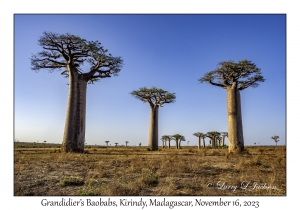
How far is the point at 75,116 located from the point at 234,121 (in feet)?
26.0

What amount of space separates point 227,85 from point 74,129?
27.1ft

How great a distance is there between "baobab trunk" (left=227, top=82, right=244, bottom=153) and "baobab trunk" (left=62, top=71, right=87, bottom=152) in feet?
24.4

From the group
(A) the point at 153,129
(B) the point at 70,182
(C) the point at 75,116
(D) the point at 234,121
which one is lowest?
(A) the point at 153,129

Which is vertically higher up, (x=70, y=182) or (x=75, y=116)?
(x=75, y=116)

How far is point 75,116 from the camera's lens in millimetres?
11320

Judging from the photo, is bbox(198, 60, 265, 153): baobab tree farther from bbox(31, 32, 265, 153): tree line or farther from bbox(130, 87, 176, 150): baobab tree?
bbox(130, 87, 176, 150): baobab tree

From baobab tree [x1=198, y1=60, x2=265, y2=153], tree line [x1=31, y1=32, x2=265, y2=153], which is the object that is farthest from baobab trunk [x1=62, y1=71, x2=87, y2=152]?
baobab tree [x1=198, y1=60, x2=265, y2=153]

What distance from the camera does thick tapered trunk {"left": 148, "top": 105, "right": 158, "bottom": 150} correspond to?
19875 mm

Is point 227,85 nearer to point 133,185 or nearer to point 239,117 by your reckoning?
point 239,117

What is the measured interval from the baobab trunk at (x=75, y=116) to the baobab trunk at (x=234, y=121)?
7.43m

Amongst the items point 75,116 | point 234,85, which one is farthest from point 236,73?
point 75,116

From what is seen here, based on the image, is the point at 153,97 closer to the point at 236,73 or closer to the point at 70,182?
the point at 236,73

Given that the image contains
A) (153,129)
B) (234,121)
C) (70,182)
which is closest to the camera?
(70,182)
